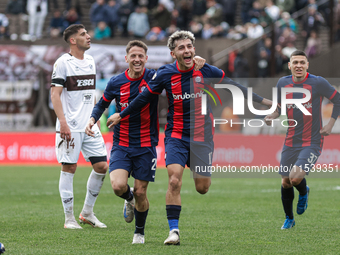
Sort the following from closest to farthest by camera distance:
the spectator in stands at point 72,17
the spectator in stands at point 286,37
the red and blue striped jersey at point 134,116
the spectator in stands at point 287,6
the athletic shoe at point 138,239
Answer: the athletic shoe at point 138,239 < the red and blue striped jersey at point 134,116 < the spectator in stands at point 286,37 < the spectator in stands at point 287,6 < the spectator in stands at point 72,17

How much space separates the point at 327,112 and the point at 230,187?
425 centimetres

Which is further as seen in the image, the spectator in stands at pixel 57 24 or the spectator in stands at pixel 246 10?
the spectator in stands at pixel 57 24

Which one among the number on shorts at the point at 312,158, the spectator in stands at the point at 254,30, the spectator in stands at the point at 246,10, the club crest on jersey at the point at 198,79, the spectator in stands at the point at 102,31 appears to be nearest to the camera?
the club crest on jersey at the point at 198,79

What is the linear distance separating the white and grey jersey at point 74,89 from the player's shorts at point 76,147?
0.12 metres

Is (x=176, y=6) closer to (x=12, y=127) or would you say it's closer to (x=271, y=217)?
(x=12, y=127)

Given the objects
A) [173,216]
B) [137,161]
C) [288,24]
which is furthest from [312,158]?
[288,24]

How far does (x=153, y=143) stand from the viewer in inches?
250

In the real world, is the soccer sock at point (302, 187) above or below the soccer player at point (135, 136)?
below

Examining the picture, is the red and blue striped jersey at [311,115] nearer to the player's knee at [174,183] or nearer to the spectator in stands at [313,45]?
the player's knee at [174,183]

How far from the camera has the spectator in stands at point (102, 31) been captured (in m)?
19.8

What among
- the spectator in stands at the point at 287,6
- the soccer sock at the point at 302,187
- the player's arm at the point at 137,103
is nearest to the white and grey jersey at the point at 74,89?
the player's arm at the point at 137,103

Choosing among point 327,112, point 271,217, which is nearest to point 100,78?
point 327,112

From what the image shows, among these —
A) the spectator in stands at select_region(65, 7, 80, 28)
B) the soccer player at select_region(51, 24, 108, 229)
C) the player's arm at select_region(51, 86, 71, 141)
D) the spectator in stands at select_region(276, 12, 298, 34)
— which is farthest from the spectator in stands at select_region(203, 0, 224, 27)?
the player's arm at select_region(51, 86, 71, 141)

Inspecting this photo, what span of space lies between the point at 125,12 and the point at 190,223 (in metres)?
14.0
